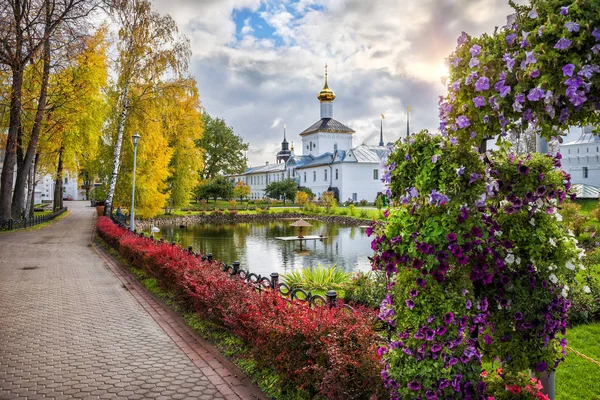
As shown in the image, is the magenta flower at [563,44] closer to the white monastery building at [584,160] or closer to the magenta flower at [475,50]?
the magenta flower at [475,50]

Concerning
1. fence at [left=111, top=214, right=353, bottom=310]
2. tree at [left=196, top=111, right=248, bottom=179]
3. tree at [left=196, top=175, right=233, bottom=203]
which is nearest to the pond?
fence at [left=111, top=214, right=353, bottom=310]

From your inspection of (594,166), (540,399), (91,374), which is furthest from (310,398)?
(594,166)

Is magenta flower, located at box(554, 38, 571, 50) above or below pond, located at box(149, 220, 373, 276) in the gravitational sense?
above

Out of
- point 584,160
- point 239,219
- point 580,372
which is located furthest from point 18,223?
point 584,160

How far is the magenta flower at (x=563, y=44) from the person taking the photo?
270 cm

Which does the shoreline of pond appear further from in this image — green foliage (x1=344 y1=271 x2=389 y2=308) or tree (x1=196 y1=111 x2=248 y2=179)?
green foliage (x1=344 y1=271 x2=389 y2=308)

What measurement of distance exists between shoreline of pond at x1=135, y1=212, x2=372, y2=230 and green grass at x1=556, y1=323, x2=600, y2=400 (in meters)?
30.2

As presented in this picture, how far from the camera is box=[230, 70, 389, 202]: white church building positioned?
229ft

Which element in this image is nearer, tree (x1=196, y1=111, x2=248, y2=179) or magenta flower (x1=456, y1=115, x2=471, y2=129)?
magenta flower (x1=456, y1=115, x2=471, y2=129)

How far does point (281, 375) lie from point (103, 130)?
2987 centimetres

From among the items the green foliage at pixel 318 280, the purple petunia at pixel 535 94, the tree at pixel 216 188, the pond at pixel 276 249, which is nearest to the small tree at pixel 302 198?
the tree at pixel 216 188

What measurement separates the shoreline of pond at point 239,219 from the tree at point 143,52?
14098 millimetres

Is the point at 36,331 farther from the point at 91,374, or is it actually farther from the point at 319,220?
the point at 319,220

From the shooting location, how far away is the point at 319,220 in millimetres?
44438
